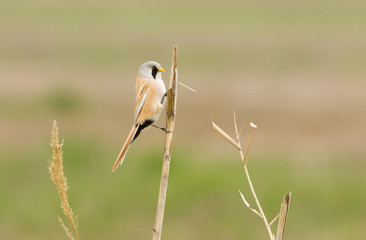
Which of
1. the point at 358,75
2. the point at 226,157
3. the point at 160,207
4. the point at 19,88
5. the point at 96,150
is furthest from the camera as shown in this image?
the point at 358,75

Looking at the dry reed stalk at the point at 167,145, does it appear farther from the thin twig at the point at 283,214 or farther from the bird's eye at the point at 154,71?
the thin twig at the point at 283,214

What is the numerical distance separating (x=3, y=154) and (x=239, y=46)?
17.9m

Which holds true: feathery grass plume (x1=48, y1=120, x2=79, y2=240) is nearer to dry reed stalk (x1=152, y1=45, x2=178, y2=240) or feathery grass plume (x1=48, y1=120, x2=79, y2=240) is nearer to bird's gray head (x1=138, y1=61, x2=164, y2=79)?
dry reed stalk (x1=152, y1=45, x2=178, y2=240)

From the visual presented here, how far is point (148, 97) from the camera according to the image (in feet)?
9.04

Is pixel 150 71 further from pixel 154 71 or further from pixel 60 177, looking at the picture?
pixel 60 177

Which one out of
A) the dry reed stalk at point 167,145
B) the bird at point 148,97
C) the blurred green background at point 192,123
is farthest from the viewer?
the blurred green background at point 192,123

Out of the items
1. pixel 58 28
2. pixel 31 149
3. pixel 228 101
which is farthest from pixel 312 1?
pixel 31 149

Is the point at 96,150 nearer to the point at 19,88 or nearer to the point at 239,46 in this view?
the point at 19,88

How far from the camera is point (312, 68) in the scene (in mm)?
23656

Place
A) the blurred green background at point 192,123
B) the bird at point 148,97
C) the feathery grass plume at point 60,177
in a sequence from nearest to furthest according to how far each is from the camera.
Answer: the feathery grass plume at point 60,177, the bird at point 148,97, the blurred green background at point 192,123

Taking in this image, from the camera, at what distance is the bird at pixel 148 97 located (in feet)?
9.04

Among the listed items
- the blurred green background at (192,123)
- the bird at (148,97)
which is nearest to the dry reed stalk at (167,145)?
the bird at (148,97)

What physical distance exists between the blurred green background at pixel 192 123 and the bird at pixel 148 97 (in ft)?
1.26

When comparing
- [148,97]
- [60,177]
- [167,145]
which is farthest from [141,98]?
[60,177]
